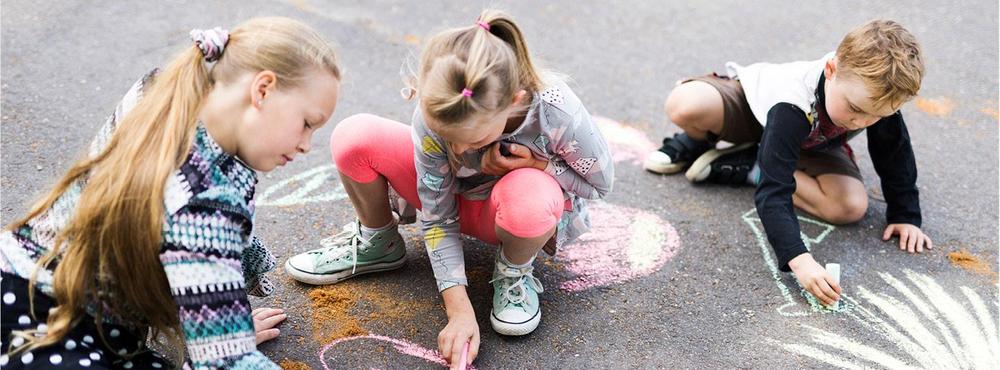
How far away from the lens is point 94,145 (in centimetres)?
155

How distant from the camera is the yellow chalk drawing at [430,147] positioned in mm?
1829

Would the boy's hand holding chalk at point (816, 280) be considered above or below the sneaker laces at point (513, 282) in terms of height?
below

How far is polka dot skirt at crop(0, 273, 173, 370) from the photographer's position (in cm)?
146

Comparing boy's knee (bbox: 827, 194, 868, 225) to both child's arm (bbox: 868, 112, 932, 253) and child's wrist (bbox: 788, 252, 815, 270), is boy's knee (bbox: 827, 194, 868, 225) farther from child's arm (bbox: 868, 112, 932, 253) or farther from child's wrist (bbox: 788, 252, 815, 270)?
child's wrist (bbox: 788, 252, 815, 270)

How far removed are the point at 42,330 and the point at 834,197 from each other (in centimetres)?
206

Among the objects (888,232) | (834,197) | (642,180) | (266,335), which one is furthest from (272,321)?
(888,232)

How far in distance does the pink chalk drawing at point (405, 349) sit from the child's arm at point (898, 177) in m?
1.36

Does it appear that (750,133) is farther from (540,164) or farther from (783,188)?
(540,164)

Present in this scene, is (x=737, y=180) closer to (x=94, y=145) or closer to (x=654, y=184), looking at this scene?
(x=654, y=184)

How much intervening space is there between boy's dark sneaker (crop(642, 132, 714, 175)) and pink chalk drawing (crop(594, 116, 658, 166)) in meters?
0.06

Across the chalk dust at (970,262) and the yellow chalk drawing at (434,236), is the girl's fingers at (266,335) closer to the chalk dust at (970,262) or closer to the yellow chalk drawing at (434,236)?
the yellow chalk drawing at (434,236)

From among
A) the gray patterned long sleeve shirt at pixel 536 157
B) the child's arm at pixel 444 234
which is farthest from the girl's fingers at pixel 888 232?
the child's arm at pixel 444 234

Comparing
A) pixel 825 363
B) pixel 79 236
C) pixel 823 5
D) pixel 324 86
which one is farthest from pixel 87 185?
pixel 823 5

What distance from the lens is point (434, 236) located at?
2.00 meters
